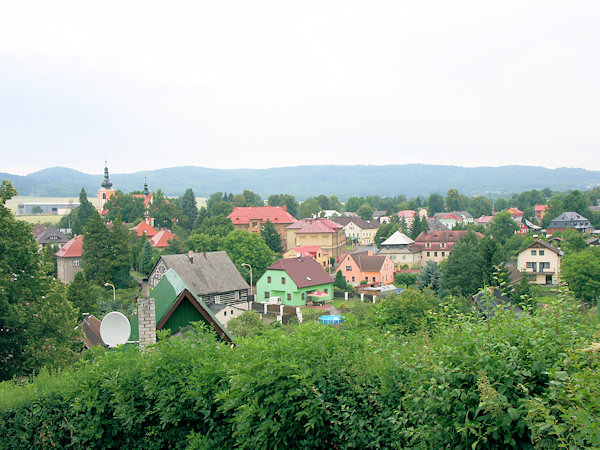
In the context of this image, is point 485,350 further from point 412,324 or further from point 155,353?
point 412,324

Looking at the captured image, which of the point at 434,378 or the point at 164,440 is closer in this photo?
the point at 434,378

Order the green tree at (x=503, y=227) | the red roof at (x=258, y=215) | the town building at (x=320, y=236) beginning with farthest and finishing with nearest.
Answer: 1. the red roof at (x=258, y=215)
2. the green tree at (x=503, y=227)
3. the town building at (x=320, y=236)

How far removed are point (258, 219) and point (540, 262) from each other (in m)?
52.4

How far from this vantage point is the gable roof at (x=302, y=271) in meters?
50.2

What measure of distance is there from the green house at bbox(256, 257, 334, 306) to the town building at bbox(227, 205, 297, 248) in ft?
148

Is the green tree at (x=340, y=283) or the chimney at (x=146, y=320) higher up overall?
the chimney at (x=146, y=320)

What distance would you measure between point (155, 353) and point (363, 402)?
152 inches

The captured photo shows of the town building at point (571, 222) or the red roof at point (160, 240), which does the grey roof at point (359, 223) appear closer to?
the town building at point (571, 222)

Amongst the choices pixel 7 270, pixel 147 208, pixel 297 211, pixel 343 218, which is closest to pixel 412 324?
pixel 7 270

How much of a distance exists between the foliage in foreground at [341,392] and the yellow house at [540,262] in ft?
192

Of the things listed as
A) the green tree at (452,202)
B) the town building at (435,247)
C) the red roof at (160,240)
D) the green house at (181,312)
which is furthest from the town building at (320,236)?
the green tree at (452,202)

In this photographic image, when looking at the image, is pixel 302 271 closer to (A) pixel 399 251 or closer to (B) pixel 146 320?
(A) pixel 399 251

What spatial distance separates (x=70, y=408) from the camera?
9.27 metres

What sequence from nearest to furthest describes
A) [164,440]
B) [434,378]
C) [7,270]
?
1. [434,378]
2. [164,440]
3. [7,270]
